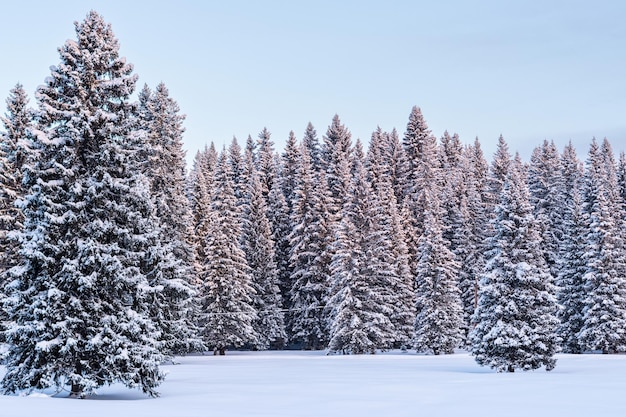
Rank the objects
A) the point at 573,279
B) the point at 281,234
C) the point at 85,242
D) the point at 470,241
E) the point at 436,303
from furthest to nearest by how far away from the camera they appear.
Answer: the point at 281,234
the point at 470,241
the point at 573,279
the point at 436,303
the point at 85,242

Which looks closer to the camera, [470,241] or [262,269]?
[262,269]

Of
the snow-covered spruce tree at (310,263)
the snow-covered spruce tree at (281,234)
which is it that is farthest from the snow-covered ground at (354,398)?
the snow-covered spruce tree at (281,234)

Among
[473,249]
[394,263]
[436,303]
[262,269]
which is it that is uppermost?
[473,249]

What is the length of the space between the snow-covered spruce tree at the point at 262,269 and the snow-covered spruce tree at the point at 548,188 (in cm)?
2950

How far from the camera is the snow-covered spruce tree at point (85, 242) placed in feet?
66.3

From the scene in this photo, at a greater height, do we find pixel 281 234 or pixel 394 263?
pixel 281 234

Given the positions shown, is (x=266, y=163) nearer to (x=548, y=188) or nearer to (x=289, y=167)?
(x=289, y=167)

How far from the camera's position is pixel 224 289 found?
188 feet

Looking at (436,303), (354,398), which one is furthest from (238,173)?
(354,398)

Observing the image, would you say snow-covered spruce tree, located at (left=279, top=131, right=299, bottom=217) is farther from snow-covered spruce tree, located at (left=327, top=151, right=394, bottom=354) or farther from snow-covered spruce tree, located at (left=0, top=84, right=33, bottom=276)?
snow-covered spruce tree, located at (left=0, top=84, right=33, bottom=276)

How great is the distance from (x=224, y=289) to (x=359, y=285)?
11.4m

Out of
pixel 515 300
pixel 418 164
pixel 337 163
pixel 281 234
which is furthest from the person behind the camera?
pixel 418 164

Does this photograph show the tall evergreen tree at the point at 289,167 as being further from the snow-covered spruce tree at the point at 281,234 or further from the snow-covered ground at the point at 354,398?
the snow-covered ground at the point at 354,398

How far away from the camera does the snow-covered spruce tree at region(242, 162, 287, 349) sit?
6556 centimetres
